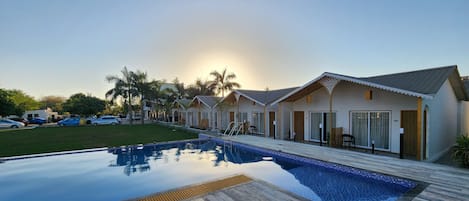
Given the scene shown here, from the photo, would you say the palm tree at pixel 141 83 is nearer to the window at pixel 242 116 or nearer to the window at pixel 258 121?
the window at pixel 242 116

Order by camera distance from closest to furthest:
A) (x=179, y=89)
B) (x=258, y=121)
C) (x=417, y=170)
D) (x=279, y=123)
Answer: (x=417, y=170) → (x=279, y=123) → (x=258, y=121) → (x=179, y=89)

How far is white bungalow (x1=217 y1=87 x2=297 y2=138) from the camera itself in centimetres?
1600

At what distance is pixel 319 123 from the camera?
1305 cm

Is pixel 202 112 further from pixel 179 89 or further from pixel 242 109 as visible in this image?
pixel 179 89

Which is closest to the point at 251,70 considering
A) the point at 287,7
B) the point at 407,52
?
the point at 287,7

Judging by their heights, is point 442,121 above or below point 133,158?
above

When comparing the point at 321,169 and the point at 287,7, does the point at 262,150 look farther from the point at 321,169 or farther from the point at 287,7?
the point at 287,7

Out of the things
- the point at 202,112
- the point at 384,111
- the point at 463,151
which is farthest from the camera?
the point at 202,112

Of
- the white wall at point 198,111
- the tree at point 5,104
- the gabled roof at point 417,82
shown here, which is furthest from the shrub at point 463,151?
the tree at point 5,104

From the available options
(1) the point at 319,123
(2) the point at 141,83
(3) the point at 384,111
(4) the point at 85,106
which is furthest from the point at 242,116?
(4) the point at 85,106

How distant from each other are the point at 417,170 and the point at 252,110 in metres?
12.1

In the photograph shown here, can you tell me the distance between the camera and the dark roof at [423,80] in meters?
8.55

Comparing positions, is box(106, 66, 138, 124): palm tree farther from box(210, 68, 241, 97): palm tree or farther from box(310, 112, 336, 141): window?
box(310, 112, 336, 141): window

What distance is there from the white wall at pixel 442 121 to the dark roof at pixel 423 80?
528 millimetres
